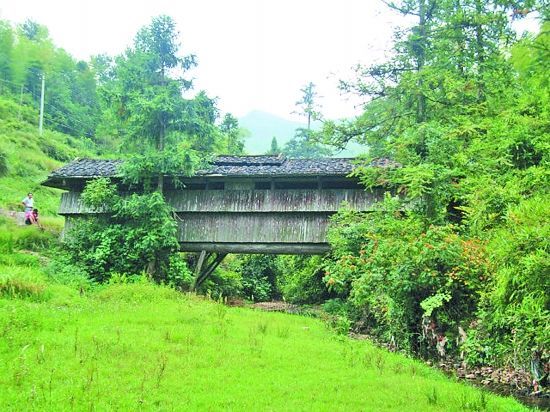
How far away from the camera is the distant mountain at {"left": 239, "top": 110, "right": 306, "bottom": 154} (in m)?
140

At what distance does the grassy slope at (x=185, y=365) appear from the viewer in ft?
20.0

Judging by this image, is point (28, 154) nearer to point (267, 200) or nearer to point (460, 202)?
point (267, 200)

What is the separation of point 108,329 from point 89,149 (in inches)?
1613

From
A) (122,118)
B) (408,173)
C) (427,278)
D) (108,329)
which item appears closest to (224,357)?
(108,329)

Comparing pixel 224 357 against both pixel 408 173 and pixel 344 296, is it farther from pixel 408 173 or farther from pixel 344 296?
pixel 344 296

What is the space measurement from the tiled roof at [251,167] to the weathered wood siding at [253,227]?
1.62 meters

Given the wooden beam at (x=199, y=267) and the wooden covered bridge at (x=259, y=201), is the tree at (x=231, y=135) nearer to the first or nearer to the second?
the wooden covered bridge at (x=259, y=201)

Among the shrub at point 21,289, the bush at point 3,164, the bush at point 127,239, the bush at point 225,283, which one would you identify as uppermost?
the bush at point 3,164

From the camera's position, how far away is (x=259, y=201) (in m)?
18.0

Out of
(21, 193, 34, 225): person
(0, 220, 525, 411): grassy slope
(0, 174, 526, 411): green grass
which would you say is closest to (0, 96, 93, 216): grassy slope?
(21, 193, 34, 225): person

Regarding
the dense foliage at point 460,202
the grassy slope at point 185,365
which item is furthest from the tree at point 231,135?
the grassy slope at point 185,365

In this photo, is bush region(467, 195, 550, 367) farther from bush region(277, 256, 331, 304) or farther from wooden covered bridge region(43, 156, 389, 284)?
bush region(277, 256, 331, 304)

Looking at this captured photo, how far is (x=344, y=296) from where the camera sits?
21.0 meters

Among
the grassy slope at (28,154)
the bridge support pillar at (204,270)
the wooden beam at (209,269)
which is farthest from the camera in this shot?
the grassy slope at (28,154)
